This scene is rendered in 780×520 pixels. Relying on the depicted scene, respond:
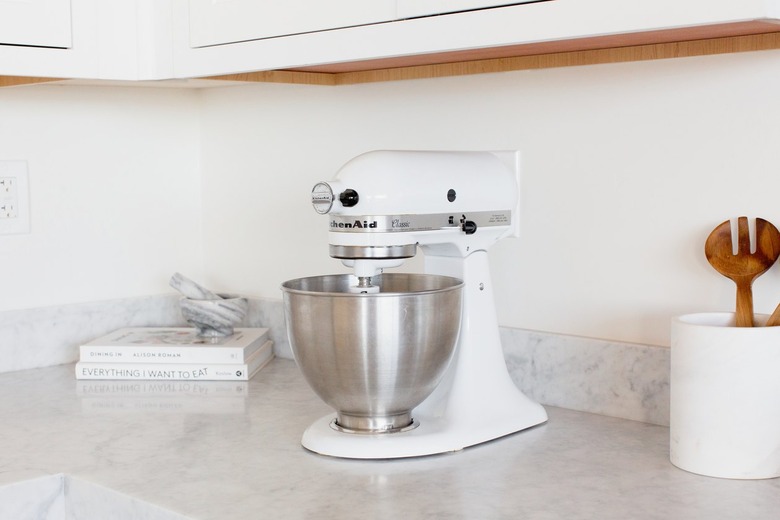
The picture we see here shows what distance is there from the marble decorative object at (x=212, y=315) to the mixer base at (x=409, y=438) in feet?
→ 1.59

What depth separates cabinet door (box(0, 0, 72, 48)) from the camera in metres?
1.41

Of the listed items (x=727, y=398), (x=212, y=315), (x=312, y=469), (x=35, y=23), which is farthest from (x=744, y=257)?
(x=35, y=23)

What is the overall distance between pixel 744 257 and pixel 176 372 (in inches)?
36.2

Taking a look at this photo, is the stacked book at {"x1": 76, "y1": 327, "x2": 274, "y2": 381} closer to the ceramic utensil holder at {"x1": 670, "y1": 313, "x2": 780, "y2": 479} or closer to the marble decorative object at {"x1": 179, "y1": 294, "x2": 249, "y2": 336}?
the marble decorative object at {"x1": 179, "y1": 294, "x2": 249, "y2": 336}

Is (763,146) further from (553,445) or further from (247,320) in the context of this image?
(247,320)

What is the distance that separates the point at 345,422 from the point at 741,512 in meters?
0.48

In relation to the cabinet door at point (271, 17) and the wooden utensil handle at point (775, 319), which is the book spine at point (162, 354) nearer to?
the cabinet door at point (271, 17)

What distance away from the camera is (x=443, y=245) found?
1.30 meters

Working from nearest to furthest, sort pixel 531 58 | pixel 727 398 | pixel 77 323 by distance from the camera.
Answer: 1. pixel 727 398
2. pixel 531 58
3. pixel 77 323

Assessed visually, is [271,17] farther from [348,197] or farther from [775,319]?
[775,319]

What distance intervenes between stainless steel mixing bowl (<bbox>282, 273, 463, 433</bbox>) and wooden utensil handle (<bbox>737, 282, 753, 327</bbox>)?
0.34m

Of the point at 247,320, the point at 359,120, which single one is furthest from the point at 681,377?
the point at 247,320

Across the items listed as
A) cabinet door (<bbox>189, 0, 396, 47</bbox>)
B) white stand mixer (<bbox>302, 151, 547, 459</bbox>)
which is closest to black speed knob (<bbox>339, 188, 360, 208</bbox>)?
white stand mixer (<bbox>302, 151, 547, 459</bbox>)

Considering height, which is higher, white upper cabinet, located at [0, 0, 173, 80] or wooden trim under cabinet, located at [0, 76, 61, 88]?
white upper cabinet, located at [0, 0, 173, 80]
